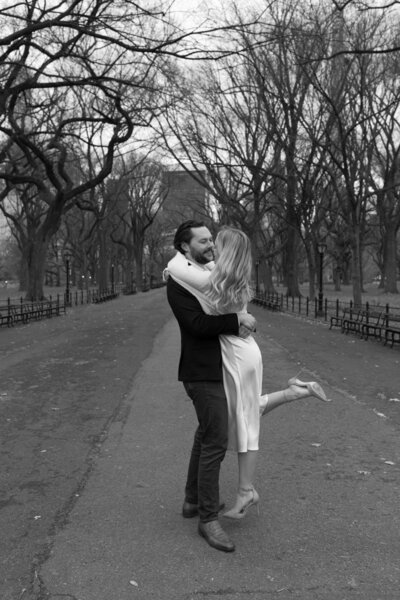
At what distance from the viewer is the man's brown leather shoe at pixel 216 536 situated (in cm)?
318

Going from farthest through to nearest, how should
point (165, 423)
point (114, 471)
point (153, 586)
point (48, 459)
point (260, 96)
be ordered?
point (260, 96) → point (165, 423) → point (48, 459) → point (114, 471) → point (153, 586)

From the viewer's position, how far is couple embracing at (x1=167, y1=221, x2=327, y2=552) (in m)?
3.25

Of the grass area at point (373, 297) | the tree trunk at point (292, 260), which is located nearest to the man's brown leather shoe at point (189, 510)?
the grass area at point (373, 297)

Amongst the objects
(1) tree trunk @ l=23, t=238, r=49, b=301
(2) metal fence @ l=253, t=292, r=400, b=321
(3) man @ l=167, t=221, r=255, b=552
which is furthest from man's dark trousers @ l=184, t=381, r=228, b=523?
(1) tree trunk @ l=23, t=238, r=49, b=301

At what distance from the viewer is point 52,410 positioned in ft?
22.6

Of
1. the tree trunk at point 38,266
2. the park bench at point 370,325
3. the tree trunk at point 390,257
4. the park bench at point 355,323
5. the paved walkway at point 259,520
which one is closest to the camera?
the paved walkway at point 259,520

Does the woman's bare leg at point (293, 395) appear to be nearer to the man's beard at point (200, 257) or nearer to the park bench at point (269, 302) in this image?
the man's beard at point (200, 257)

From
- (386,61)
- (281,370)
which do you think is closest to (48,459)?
(281,370)

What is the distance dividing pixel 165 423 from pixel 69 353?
22.6 feet

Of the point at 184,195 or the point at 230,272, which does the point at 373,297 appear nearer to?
the point at 184,195

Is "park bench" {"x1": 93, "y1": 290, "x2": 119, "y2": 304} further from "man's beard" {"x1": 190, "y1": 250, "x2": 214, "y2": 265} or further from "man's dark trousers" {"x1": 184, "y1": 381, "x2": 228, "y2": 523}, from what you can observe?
"man's dark trousers" {"x1": 184, "y1": 381, "x2": 228, "y2": 523}

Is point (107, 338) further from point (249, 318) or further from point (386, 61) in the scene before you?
point (386, 61)

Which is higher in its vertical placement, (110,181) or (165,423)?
(110,181)

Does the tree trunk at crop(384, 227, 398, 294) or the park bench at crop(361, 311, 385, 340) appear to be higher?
the tree trunk at crop(384, 227, 398, 294)
